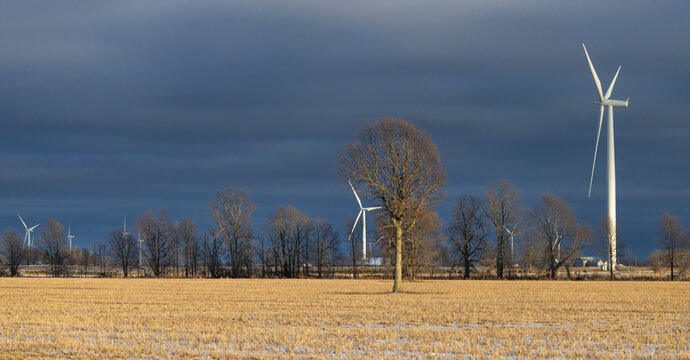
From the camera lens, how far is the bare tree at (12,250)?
14770 cm

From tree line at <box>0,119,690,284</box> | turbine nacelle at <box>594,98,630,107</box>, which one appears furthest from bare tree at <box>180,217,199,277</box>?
turbine nacelle at <box>594,98,630,107</box>

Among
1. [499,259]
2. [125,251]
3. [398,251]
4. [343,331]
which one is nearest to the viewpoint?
[343,331]

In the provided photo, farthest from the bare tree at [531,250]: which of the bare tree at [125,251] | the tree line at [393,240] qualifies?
the bare tree at [125,251]

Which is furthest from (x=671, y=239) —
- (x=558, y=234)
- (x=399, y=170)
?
(x=399, y=170)

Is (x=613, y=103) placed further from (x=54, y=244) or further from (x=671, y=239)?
(x=54, y=244)

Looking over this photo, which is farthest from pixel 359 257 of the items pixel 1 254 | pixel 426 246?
pixel 1 254

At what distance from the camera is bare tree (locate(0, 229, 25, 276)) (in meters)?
148

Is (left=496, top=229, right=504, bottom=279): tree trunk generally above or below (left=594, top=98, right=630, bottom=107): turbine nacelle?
below

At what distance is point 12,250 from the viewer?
149m

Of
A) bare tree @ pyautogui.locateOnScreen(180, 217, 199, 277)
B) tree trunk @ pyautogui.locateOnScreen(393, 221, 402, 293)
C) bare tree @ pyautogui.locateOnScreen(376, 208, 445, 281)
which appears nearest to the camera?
tree trunk @ pyautogui.locateOnScreen(393, 221, 402, 293)

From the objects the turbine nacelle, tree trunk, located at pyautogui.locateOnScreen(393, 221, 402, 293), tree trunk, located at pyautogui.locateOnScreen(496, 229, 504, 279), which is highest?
the turbine nacelle

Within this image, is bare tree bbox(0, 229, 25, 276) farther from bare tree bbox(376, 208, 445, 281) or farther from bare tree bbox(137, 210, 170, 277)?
bare tree bbox(376, 208, 445, 281)

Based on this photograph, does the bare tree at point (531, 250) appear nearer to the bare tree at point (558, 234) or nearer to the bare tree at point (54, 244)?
the bare tree at point (558, 234)

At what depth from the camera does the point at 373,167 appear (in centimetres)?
5612
